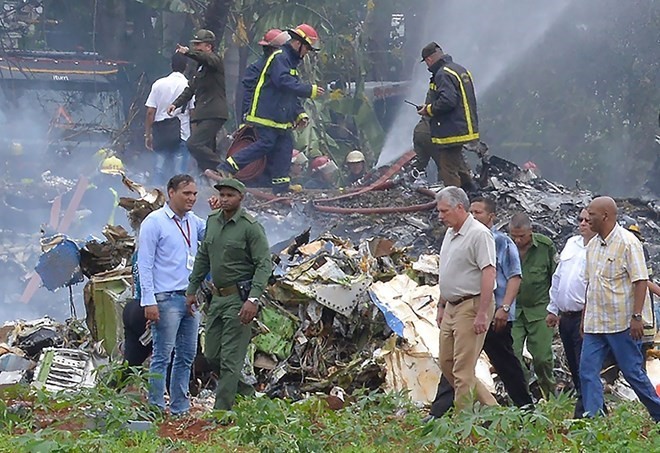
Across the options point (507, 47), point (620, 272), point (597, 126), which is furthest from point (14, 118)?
point (620, 272)

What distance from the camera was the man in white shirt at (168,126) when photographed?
12508 millimetres

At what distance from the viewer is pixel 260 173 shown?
12.7 metres

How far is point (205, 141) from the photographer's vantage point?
12.4 meters

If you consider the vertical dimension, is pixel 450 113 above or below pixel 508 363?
above

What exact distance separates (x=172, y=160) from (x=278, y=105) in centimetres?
146

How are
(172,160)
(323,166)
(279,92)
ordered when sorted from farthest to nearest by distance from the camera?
(323,166)
(172,160)
(279,92)

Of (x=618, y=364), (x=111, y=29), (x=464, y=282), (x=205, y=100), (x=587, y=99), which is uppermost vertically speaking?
(x=111, y=29)

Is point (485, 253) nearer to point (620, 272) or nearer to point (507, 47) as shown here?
point (620, 272)

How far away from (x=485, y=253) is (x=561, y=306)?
4.40 ft

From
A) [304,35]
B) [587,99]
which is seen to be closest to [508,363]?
[304,35]

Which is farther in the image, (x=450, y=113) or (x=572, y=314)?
(x=450, y=113)

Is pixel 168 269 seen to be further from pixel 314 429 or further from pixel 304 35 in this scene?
pixel 304 35

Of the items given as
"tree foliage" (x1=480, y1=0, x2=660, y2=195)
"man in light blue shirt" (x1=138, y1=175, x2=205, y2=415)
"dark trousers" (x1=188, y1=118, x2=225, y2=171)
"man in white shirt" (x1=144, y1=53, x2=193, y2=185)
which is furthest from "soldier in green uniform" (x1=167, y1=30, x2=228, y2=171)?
"tree foliage" (x1=480, y1=0, x2=660, y2=195)

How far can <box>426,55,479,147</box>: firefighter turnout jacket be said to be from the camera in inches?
459
